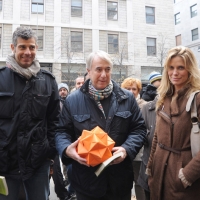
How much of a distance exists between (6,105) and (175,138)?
5.48ft

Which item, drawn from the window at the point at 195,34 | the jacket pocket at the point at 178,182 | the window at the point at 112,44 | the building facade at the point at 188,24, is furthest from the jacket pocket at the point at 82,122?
the window at the point at 195,34

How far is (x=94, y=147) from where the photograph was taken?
2.08 m

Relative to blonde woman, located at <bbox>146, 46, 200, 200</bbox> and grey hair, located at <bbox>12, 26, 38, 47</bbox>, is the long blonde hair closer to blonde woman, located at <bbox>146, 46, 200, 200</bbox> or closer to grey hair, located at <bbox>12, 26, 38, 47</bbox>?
blonde woman, located at <bbox>146, 46, 200, 200</bbox>

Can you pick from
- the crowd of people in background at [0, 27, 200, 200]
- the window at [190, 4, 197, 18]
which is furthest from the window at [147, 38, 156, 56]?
the crowd of people in background at [0, 27, 200, 200]

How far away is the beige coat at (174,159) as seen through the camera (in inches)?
84.4

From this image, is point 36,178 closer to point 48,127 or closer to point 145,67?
point 48,127

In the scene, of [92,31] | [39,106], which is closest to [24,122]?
[39,106]

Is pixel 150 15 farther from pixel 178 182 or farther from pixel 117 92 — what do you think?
pixel 178 182

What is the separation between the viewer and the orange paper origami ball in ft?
6.83

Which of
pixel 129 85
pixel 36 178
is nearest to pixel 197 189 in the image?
pixel 36 178

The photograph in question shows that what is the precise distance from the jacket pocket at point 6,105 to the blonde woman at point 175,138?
4.95ft

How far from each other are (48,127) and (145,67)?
22080mm

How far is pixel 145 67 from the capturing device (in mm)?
24047

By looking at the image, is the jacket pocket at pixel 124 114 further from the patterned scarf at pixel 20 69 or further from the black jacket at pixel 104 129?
the patterned scarf at pixel 20 69
